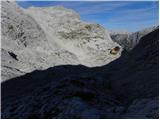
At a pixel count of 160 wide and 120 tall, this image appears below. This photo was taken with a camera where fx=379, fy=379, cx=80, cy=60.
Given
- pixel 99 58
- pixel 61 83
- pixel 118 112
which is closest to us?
pixel 118 112

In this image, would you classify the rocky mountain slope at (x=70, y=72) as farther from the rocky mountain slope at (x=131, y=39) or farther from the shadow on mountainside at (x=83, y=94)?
the rocky mountain slope at (x=131, y=39)

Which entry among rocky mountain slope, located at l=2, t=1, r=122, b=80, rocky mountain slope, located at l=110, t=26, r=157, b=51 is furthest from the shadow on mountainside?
rocky mountain slope, located at l=110, t=26, r=157, b=51

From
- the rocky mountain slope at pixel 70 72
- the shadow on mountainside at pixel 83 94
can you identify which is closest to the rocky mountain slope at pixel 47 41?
the rocky mountain slope at pixel 70 72

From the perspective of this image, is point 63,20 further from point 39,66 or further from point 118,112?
point 118,112

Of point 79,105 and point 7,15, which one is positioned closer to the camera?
point 79,105

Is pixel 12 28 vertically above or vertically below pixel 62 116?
above

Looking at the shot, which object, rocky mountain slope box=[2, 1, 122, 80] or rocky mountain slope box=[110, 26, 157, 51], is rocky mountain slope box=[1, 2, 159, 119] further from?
rocky mountain slope box=[110, 26, 157, 51]

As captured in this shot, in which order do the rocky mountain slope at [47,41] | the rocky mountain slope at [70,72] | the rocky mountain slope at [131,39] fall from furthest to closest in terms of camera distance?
the rocky mountain slope at [131,39] → the rocky mountain slope at [47,41] → the rocky mountain slope at [70,72]

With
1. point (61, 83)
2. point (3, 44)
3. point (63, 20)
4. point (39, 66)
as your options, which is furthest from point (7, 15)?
point (61, 83)
